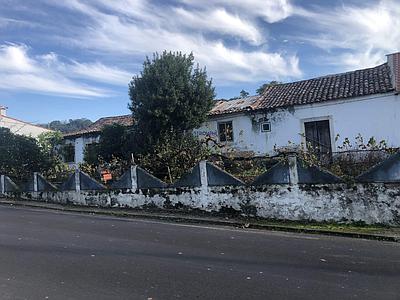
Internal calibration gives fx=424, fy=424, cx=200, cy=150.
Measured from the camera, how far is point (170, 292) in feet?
17.4

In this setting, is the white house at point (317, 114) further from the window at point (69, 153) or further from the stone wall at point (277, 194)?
the window at point (69, 153)

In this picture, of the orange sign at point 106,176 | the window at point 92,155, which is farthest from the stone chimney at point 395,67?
the window at point 92,155

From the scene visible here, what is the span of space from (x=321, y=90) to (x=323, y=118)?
1790mm

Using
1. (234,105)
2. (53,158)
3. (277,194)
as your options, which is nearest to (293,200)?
(277,194)

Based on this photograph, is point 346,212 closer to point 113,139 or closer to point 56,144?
point 113,139

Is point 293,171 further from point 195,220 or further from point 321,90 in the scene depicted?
point 321,90

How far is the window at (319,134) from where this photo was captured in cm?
2041

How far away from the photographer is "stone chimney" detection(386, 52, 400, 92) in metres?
18.3

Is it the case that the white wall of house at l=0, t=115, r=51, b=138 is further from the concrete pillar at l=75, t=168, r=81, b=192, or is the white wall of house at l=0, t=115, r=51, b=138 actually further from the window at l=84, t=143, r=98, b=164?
the concrete pillar at l=75, t=168, r=81, b=192

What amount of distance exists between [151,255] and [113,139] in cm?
1434

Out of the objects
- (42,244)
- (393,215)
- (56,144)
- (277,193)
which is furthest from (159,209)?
(56,144)

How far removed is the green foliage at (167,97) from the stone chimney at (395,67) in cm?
850

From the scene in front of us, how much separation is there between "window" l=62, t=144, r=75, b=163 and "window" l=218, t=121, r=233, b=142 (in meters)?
12.8

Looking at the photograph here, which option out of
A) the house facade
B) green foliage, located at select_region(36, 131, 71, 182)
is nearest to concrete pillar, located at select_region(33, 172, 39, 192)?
green foliage, located at select_region(36, 131, 71, 182)
